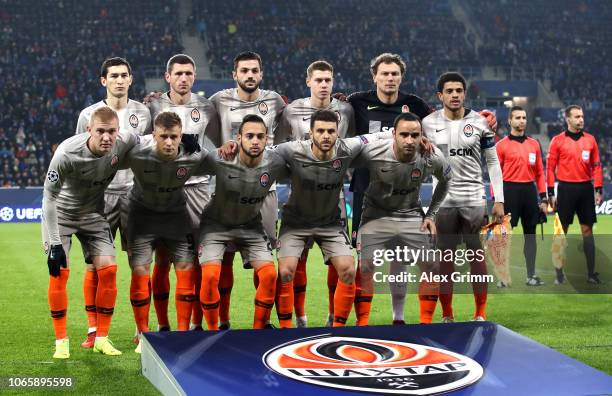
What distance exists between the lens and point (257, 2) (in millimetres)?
37344

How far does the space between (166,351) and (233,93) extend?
8.77ft

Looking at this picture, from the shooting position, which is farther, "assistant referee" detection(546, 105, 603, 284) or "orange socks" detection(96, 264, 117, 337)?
"assistant referee" detection(546, 105, 603, 284)

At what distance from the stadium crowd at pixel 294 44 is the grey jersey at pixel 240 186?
22.2m

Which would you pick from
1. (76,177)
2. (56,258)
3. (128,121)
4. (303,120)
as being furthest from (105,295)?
(303,120)

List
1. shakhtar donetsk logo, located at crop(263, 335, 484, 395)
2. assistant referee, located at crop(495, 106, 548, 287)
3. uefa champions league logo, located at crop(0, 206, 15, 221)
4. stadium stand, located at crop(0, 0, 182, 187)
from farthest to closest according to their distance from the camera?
1. stadium stand, located at crop(0, 0, 182, 187)
2. uefa champions league logo, located at crop(0, 206, 15, 221)
3. assistant referee, located at crop(495, 106, 548, 287)
4. shakhtar donetsk logo, located at crop(263, 335, 484, 395)

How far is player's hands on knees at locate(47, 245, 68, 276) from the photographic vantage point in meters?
6.66

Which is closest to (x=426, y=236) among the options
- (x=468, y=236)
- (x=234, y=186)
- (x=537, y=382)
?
(x=468, y=236)

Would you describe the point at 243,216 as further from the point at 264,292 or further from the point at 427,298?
the point at 427,298

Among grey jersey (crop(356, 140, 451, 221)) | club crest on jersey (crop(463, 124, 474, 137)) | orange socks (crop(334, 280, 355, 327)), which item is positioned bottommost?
orange socks (crop(334, 280, 355, 327))

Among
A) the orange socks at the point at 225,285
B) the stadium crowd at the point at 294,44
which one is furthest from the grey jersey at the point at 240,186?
the stadium crowd at the point at 294,44

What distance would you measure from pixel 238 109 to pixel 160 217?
1.17 metres

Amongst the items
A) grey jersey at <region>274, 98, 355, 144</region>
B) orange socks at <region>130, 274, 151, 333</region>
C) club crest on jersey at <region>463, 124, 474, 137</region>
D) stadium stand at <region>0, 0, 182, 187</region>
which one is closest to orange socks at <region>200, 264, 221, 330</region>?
orange socks at <region>130, 274, 151, 333</region>

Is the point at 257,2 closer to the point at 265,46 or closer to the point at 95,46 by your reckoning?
the point at 265,46

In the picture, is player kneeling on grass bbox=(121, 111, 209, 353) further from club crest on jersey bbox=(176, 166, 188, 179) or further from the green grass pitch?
the green grass pitch
